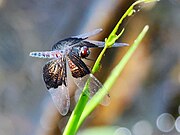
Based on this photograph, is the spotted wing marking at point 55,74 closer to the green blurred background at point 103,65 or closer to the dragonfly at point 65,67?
the dragonfly at point 65,67

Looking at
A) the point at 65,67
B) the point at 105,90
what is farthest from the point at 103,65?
the point at 105,90

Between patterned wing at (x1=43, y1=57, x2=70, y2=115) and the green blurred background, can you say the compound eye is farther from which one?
the green blurred background

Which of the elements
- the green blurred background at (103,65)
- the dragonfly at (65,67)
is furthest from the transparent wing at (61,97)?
the green blurred background at (103,65)

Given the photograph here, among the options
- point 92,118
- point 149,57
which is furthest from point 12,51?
point 149,57

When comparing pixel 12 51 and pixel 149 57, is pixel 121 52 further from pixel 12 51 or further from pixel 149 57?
pixel 12 51

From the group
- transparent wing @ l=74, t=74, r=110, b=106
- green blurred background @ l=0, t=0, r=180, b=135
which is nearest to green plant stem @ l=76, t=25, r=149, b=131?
transparent wing @ l=74, t=74, r=110, b=106

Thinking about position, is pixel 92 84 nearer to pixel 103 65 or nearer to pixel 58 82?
pixel 58 82
